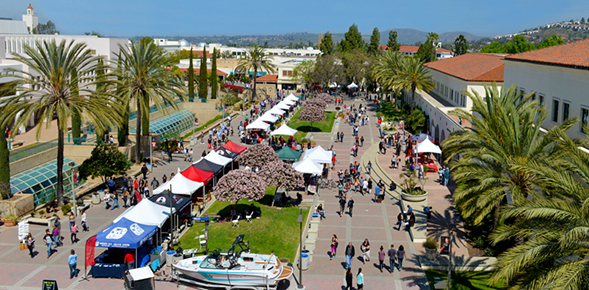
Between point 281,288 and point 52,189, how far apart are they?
1762cm

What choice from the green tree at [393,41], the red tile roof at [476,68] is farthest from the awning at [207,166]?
the green tree at [393,41]

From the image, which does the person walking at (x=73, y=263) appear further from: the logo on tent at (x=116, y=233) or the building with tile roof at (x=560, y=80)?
the building with tile roof at (x=560, y=80)

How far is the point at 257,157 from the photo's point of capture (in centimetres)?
3278

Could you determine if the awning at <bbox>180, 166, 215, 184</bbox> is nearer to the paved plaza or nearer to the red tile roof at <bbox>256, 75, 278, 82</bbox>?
the paved plaza

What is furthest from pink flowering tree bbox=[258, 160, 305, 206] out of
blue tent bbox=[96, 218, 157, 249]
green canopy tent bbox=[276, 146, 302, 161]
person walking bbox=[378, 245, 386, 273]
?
blue tent bbox=[96, 218, 157, 249]

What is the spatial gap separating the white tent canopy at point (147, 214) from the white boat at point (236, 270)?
3.36 metres

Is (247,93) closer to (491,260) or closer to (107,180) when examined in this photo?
(107,180)

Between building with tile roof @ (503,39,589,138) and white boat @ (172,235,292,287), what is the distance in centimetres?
1496

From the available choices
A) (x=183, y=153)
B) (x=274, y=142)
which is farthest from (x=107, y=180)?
(x=274, y=142)

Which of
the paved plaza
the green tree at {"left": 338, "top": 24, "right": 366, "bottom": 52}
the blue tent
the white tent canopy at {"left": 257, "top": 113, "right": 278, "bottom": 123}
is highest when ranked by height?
the green tree at {"left": 338, "top": 24, "right": 366, "bottom": 52}

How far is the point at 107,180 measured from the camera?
109ft

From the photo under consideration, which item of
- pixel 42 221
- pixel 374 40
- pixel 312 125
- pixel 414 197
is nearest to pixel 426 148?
pixel 414 197

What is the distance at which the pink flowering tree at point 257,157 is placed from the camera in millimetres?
32688

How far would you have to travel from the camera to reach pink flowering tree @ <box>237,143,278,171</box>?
107ft
